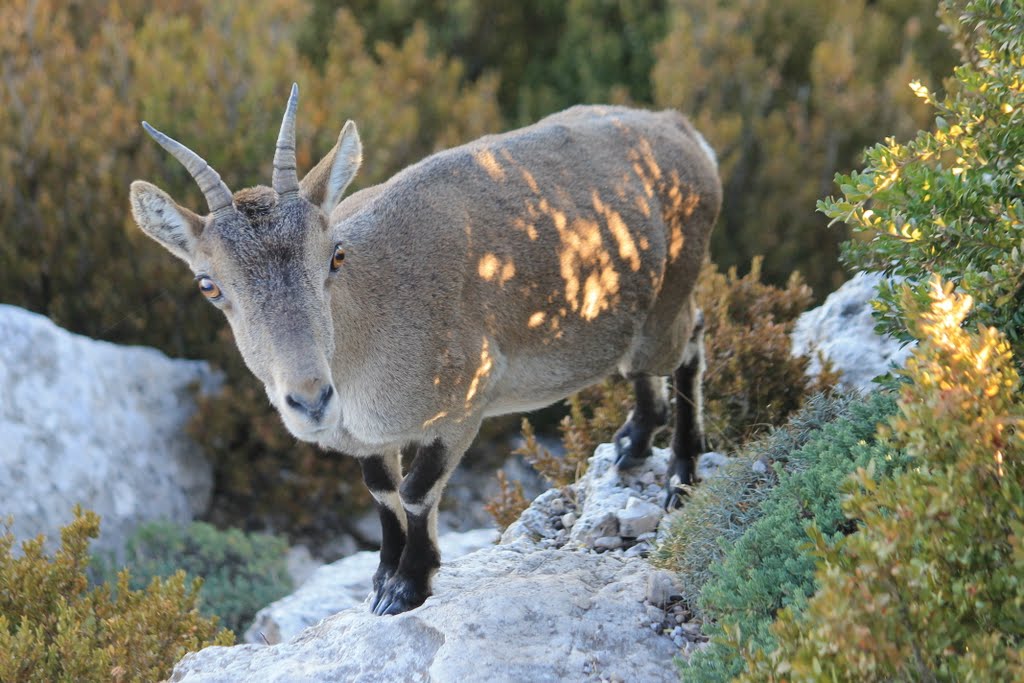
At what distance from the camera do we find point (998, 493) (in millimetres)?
3252

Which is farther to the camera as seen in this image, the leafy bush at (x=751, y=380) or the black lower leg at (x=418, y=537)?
the leafy bush at (x=751, y=380)

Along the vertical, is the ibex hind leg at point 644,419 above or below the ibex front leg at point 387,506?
below

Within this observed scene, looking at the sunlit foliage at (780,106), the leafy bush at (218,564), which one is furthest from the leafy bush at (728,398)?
the sunlit foliage at (780,106)

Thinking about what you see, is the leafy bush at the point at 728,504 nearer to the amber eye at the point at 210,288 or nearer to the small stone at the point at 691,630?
the small stone at the point at 691,630

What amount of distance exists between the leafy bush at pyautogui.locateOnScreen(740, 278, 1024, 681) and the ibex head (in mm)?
2110

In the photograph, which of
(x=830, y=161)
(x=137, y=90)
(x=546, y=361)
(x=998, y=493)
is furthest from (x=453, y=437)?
(x=830, y=161)

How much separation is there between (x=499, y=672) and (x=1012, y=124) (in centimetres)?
303

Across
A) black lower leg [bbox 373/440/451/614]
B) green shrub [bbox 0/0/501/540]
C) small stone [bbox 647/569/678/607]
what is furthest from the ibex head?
green shrub [bbox 0/0/501/540]

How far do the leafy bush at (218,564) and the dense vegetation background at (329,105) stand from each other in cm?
125

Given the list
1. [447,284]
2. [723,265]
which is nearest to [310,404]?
[447,284]

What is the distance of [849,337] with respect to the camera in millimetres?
7695

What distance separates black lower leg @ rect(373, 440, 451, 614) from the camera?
17.6ft

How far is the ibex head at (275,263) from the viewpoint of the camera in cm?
447

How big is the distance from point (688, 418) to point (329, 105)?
665 centimetres
